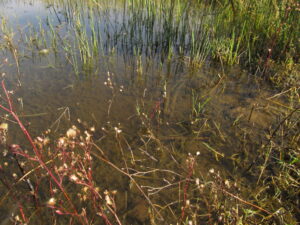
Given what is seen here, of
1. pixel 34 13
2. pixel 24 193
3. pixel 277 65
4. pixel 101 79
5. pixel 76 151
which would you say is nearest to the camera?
pixel 24 193

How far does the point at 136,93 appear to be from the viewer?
3.20m

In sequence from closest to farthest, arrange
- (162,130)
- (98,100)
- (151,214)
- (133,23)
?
(151,214)
(162,130)
(98,100)
(133,23)

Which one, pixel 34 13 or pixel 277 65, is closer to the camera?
pixel 277 65

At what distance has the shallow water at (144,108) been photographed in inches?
85.0

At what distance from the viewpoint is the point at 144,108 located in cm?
288

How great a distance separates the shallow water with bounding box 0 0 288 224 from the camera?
2.16m

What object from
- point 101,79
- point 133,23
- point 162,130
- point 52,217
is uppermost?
point 133,23

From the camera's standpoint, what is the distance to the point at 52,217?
1690 mm

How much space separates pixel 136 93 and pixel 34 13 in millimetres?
4542

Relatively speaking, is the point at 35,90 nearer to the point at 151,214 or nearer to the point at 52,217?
the point at 52,217

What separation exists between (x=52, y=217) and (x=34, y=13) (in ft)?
19.2

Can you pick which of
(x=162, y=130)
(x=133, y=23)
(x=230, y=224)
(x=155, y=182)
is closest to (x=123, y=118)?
(x=162, y=130)

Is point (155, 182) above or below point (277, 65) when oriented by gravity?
below

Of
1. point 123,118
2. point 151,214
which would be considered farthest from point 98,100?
point 151,214
